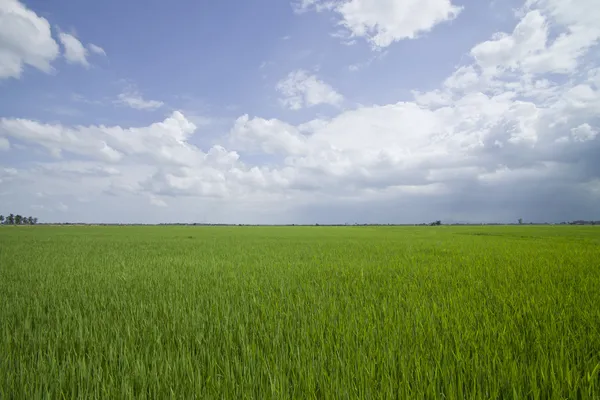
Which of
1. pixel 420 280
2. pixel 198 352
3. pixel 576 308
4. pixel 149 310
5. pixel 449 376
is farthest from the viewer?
pixel 420 280

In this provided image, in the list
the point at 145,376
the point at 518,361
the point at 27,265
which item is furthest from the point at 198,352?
the point at 27,265

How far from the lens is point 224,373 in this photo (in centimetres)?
217

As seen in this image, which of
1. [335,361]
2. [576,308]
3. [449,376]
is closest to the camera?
[449,376]

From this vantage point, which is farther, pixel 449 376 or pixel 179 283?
pixel 179 283

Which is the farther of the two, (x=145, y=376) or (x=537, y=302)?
(x=537, y=302)

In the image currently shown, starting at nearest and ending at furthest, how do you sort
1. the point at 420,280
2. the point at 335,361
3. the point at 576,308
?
the point at 335,361, the point at 576,308, the point at 420,280

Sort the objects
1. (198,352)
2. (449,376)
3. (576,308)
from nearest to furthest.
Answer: (449,376), (198,352), (576,308)

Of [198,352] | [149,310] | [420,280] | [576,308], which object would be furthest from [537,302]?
[149,310]

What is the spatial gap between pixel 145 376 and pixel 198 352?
0.56 meters

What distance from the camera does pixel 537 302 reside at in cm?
390

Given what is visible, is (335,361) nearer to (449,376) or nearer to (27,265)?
(449,376)

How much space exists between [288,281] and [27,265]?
318 inches

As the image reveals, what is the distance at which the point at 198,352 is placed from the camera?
2617mm

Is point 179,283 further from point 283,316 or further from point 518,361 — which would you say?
point 518,361
